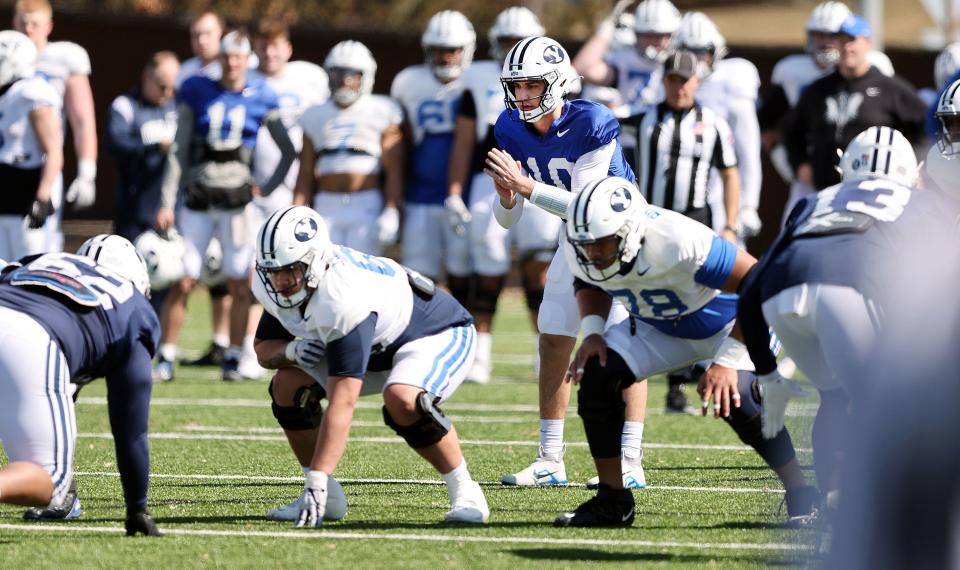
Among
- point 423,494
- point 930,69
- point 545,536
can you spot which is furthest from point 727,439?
point 930,69

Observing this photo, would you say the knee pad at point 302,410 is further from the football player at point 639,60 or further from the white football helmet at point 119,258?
the football player at point 639,60

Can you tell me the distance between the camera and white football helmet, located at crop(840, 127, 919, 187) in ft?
15.8

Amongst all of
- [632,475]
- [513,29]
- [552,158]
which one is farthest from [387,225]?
[632,475]

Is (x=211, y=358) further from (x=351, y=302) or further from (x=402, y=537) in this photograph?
(x=402, y=537)

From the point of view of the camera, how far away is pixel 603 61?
1061 centimetres

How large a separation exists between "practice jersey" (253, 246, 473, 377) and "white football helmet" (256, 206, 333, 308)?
46 millimetres

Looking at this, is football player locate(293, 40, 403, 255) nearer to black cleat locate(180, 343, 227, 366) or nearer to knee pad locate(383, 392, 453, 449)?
black cleat locate(180, 343, 227, 366)

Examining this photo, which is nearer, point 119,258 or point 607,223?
point 607,223

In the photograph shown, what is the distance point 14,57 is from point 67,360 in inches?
170

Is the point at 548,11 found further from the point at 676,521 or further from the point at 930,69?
the point at 676,521

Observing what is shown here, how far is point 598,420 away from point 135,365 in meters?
1.48

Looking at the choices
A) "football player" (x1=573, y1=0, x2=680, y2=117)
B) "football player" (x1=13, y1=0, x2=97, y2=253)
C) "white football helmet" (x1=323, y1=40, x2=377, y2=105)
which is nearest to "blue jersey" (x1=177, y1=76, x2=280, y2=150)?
"white football helmet" (x1=323, y1=40, x2=377, y2=105)

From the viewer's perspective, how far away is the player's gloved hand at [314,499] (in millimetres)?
5145

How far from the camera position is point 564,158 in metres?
6.30
